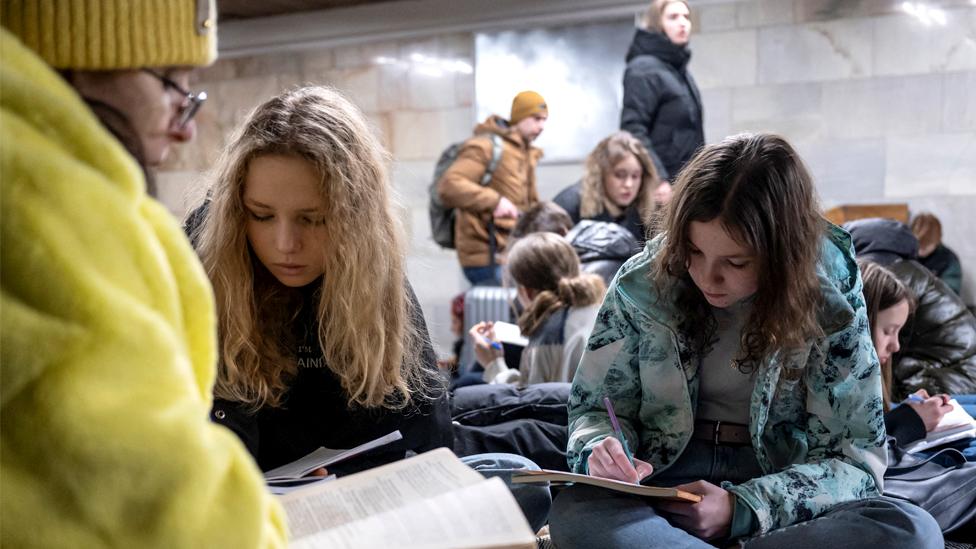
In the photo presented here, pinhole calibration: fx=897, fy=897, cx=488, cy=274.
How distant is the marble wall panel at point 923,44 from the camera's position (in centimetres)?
595

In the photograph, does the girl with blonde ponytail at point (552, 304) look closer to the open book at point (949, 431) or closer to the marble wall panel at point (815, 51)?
the open book at point (949, 431)

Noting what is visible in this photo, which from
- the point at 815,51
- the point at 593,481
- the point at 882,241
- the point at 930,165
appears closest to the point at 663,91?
the point at 882,241

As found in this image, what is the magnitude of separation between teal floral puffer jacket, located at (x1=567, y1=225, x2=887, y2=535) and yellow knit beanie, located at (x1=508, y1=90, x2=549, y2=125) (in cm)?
329

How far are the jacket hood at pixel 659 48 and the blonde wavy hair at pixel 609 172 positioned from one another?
46cm

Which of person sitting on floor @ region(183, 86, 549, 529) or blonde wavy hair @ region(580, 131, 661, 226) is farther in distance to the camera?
blonde wavy hair @ region(580, 131, 661, 226)

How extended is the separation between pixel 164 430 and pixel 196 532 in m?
0.09

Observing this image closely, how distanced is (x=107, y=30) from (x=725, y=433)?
165 centimetres

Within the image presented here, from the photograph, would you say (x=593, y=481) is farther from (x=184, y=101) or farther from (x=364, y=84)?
(x=364, y=84)

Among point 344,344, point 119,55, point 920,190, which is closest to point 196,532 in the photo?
point 119,55

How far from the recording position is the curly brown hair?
1.90 metres

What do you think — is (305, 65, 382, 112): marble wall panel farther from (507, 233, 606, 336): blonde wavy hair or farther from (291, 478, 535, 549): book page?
(291, 478, 535, 549): book page

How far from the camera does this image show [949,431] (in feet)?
8.70

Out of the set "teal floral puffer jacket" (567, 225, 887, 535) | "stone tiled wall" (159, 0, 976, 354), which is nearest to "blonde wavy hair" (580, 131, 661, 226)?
"stone tiled wall" (159, 0, 976, 354)

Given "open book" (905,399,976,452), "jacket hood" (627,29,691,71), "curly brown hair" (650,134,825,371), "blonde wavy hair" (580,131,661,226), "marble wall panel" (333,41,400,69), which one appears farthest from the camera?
"marble wall panel" (333,41,400,69)
